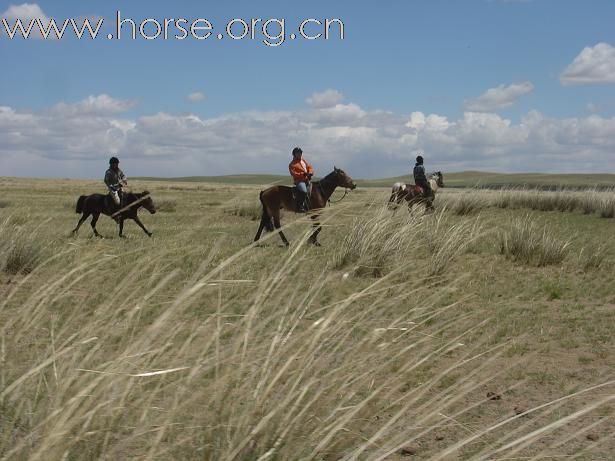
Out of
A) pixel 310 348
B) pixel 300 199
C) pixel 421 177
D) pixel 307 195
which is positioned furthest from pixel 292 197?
pixel 310 348

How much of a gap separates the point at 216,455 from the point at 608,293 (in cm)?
771

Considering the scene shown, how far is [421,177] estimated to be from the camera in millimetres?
18938

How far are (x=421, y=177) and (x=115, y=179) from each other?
824 cm

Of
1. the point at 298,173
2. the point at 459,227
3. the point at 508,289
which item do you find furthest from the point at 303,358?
the point at 298,173

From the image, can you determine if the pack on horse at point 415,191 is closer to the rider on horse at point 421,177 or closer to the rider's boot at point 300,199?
the rider on horse at point 421,177

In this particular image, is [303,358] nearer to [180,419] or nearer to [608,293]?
[180,419]

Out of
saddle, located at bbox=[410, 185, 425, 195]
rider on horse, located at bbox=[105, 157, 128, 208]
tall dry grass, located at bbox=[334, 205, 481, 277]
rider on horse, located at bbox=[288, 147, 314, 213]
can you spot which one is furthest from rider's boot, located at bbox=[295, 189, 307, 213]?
saddle, located at bbox=[410, 185, 425, 195]

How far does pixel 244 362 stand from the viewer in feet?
6.99

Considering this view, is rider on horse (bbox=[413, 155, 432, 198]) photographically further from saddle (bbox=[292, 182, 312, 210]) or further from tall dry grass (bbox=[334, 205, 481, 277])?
tall dry grass (bbox=[334, 205, 481, 277])

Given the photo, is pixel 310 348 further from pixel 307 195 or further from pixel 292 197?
pixel 292 197

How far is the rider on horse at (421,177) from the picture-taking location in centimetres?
1878

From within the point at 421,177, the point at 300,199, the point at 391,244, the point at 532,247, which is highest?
the point at 421,177

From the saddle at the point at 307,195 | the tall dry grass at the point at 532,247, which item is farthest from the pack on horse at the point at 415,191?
the tall dry grass at the point at 532,247

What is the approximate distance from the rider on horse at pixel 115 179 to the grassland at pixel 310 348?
1.05 metres
